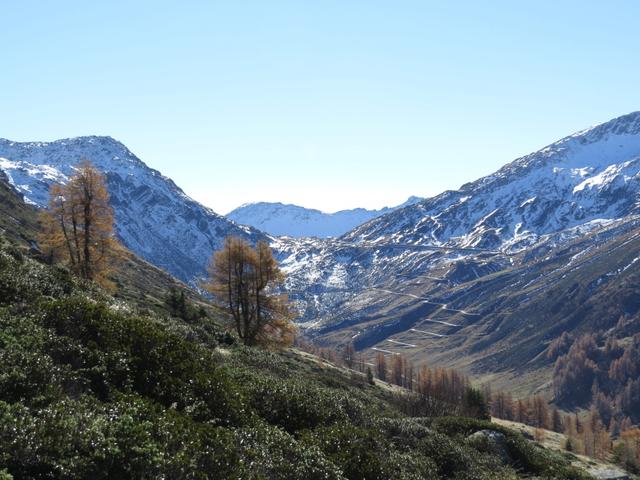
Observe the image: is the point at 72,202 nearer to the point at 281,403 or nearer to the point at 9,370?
the point at 281,403

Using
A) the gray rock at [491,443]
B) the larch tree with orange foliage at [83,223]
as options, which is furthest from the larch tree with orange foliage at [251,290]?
the gray rock at [491,443]

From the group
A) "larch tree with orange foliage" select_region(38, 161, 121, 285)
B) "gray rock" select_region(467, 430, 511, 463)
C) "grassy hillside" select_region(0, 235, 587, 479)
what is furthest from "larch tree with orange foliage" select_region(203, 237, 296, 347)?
"gray rock" select_region(467, 430, 511, 463)

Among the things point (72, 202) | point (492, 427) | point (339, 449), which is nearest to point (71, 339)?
point (339, 449)

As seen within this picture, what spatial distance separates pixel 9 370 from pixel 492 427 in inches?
919

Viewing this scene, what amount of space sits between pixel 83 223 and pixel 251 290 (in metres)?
15.4

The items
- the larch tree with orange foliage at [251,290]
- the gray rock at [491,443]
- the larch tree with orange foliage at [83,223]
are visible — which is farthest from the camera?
the larch tree with orange foliage at [251,290]

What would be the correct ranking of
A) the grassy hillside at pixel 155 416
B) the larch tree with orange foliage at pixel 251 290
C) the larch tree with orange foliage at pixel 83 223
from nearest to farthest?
the grassy hillside at pixel 155 416, the larch tree with orange foliage at pixel 83 223, the larch tree with orange foliage at pixel 251 290

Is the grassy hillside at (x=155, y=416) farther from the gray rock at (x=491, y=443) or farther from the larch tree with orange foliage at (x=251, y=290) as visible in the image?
the larch tree with orange foliage at (x=251, y=290)

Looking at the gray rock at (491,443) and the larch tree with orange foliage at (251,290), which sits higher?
the larch tree with orange foliage at (251,290)

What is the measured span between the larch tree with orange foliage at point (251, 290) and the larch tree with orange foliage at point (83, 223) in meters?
9.22

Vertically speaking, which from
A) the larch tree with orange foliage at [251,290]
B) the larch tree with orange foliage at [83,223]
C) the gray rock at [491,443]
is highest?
the larch tree with orange foliage at [83,223]

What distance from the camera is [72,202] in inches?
1795

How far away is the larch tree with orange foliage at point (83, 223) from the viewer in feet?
150

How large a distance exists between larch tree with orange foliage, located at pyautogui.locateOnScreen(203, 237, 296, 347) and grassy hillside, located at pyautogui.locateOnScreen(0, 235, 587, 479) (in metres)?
27.0
